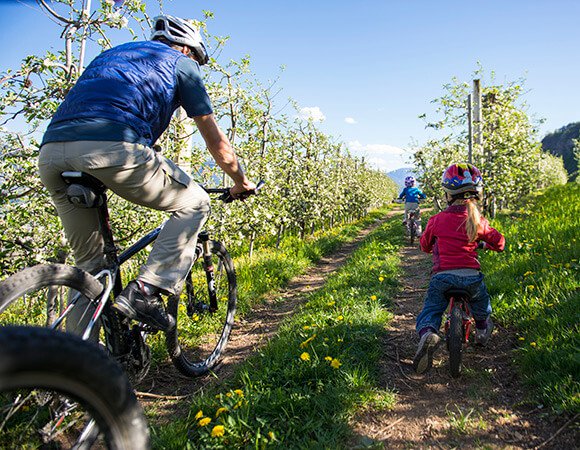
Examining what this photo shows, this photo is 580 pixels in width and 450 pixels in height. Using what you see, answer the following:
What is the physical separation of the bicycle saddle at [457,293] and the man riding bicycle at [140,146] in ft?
6.69

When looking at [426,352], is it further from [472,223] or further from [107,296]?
[107,296]

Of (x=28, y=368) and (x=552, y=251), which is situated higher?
(x=28, y=368)

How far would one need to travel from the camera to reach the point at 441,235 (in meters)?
3.35

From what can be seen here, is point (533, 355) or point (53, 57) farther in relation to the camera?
point (53, 57)

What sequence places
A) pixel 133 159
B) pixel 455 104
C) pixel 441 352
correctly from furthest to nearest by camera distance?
pixel 455 104 < pixel 441 352 < pixel 133 159

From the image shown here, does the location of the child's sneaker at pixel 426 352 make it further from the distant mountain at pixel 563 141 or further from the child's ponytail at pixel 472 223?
the distant mountain at pixel 563 141

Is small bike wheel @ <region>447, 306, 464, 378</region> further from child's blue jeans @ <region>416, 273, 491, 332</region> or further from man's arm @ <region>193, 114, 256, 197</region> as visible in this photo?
man's arm @ <region>193, 114, 256, 197</region>

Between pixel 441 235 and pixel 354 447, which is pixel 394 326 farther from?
pixel 354 447

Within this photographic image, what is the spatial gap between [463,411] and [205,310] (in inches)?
90.3

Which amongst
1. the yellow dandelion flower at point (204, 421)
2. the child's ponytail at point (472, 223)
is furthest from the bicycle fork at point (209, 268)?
the child's ponytail at point (472, 223)

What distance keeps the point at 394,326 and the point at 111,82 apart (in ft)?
11.1

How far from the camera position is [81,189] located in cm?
202

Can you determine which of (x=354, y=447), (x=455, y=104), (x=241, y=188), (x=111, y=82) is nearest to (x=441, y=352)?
(x=354, y=447)

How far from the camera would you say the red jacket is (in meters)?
3.22
